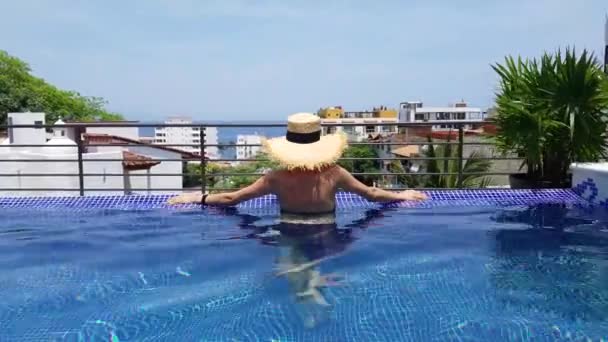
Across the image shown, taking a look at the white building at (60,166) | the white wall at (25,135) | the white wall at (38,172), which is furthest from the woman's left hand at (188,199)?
the white wall at (25,135)

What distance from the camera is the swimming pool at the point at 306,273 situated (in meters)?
2.62

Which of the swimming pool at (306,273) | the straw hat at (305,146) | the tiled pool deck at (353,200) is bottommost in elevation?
the swimming pool at (306,273)

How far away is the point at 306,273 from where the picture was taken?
3375 mm

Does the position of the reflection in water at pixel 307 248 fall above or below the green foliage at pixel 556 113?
below

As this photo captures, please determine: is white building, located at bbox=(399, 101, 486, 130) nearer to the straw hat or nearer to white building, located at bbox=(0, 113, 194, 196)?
white building, located at bbox=(0, 113, 194, 196)

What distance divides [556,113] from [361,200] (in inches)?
94.8

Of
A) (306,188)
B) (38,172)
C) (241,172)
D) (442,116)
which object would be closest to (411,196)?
(306,188)

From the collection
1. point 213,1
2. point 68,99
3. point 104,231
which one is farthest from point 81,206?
point 68,99

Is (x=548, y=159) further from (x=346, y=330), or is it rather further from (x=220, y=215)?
(x=346, y=330)

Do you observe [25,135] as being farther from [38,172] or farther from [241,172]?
[241,172]

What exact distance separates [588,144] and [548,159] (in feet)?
1.46

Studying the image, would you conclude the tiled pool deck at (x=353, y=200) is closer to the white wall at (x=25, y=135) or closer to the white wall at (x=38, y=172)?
the white wall at (x=38, y=172)

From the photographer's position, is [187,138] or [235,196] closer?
[235,196]

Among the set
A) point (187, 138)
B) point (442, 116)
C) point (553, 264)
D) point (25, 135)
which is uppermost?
point (442, 116)
